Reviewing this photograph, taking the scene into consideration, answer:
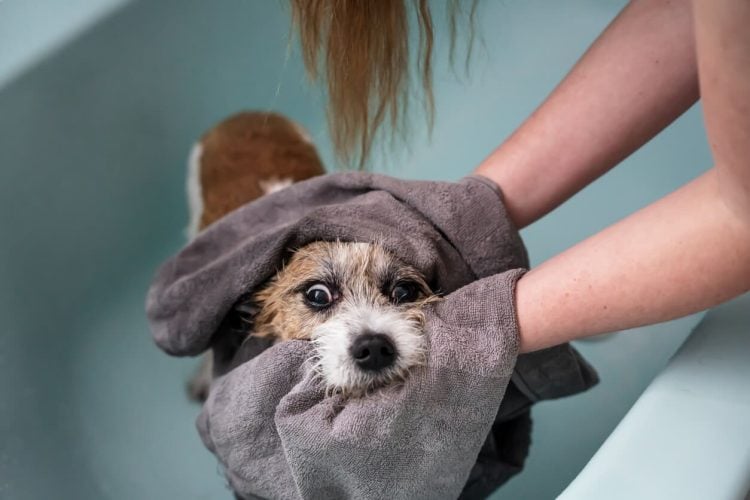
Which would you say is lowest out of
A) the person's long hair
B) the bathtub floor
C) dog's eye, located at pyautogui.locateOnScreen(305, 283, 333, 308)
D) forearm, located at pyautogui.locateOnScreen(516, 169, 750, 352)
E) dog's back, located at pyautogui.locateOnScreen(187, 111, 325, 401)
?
the bathtub floor

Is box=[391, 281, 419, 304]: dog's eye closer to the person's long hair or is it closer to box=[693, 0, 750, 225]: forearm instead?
the person's long hair

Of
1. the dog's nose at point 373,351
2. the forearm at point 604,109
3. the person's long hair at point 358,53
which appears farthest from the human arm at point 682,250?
the person's long hair at point 358,53

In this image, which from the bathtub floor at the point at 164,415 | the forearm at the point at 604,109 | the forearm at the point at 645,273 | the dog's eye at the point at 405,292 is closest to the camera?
the forearm at the point at 645,273

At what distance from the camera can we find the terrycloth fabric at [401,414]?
103 centimetres

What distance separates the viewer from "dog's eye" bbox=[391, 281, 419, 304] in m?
1.28

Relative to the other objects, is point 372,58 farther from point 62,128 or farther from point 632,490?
point 62,128

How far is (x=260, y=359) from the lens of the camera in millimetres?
1199

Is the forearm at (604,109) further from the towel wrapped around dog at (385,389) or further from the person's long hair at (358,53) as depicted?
the person's long hair at (358,53)

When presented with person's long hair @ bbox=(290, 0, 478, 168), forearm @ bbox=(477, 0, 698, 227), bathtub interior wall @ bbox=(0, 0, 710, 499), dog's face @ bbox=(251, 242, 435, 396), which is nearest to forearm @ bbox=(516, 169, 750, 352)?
dog's face @ bbox=(251, 242, 435, 396)

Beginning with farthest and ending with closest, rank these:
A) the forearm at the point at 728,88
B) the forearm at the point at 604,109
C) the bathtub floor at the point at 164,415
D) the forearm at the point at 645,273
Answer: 1. the bathtub floor at the point at 164,415
2. the forearm at the point at 604,109
3. the forearm at the point at 645,273
4. the forearm at the point at 728,88

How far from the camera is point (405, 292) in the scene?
1285mm

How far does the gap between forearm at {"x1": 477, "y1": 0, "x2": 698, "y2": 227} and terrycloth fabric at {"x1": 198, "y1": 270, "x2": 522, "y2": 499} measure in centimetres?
31

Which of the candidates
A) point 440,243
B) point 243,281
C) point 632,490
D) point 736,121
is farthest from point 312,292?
point 736,121

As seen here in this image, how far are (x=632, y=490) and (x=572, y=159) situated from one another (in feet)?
2.03
